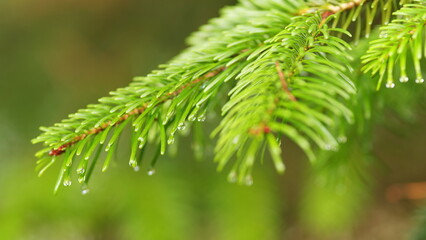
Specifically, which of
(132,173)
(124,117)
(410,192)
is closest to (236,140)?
(124,117)

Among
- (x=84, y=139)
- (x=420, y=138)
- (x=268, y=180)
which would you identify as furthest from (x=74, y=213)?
(x=420, y=138)

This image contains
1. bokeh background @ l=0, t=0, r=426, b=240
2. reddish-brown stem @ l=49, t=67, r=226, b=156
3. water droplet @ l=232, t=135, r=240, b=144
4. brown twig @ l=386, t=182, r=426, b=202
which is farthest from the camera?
bokeh background @ l=0, t=0, r=426, b=240

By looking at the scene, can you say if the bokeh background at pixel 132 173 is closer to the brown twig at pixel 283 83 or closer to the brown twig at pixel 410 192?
the brown twig at pixel 410 192

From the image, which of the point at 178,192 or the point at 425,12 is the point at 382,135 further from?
the point at 425,12

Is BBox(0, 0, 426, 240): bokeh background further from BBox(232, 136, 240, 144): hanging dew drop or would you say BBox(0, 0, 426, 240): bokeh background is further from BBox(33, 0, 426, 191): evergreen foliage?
BBox(232, 136, 240, 144): hanging dew drop

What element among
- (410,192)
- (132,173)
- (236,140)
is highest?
(236,140)

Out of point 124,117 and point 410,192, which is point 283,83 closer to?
point 124,117

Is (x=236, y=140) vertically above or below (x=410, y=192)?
above

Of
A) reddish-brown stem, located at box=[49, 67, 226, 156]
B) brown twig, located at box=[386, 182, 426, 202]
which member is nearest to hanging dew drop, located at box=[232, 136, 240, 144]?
reddish-brown stem, located at box=[49, 67, 226, 156]
